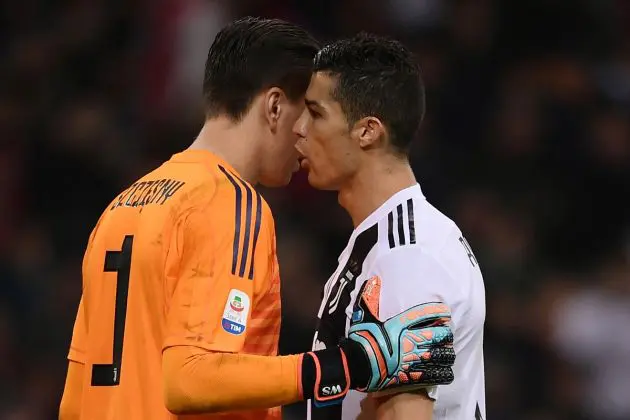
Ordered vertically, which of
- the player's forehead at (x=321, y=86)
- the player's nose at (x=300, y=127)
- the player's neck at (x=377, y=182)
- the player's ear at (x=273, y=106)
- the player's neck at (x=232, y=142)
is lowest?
the player's neck at (x=377, y=182)

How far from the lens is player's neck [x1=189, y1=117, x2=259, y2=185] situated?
307 centimetres

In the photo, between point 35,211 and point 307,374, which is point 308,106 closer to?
point 307,374

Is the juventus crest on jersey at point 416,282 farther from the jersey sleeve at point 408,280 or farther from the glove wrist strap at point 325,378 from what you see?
the glove wrist strap at point 325,378

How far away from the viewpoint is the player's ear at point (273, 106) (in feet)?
10.3

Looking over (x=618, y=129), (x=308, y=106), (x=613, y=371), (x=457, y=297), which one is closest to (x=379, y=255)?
(x=457, y=297)

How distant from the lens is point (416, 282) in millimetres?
2736

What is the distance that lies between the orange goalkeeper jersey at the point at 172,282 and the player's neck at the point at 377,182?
337 mm

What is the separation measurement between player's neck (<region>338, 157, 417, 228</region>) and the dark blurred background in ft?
9.45

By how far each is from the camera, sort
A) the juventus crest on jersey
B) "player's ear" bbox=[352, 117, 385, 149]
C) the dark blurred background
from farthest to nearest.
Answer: the dark blurred background
"player's ear" bbox=[352, 117, 385, 149]
the juventus crest on jersey

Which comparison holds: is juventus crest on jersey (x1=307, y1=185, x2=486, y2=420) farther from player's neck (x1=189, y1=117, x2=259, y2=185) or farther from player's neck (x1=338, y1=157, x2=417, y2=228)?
player's neck (x1=189, y1=117, x2=259, y2=185)

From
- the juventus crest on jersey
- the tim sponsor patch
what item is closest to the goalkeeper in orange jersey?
the tim sponsor patch

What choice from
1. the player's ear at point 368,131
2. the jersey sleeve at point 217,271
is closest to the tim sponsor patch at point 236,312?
the jersey sleeve at point 217,271

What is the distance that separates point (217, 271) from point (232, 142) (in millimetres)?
508

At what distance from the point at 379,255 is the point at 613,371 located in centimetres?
337
